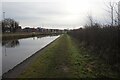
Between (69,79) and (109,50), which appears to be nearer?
(69,79)

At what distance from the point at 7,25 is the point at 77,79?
123m

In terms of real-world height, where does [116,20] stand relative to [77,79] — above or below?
above

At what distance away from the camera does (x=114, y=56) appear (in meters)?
12.9

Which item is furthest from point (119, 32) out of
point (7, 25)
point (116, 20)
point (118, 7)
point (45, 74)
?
point (7, 25)

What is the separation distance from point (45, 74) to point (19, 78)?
1360 mm

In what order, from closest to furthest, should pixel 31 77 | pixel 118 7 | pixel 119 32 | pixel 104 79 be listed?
pixel 104 79 → pixel 31 77 → pixel 119 32 → pixel 118 7

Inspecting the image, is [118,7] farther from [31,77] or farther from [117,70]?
[31,77]

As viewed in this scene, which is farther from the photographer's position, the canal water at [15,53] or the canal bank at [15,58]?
the canal water at [15,53]

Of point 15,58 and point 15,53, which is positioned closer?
point 15,58

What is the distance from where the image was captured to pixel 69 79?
10.3 m

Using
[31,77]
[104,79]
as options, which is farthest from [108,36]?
[31,77]

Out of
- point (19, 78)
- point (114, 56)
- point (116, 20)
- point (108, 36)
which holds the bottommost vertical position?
point (19, 78)

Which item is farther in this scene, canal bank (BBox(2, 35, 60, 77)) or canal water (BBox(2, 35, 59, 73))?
canal water (BBox(2, 35, 59, 73))

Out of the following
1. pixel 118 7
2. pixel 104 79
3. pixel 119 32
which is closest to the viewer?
pixel 104 79
